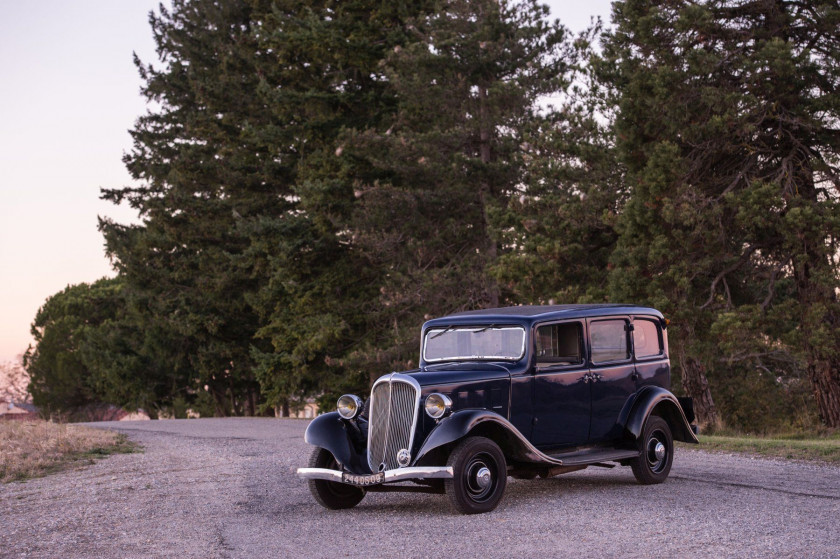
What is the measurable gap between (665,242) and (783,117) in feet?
11.4

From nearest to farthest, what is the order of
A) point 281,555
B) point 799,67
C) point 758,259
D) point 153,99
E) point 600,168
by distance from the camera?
point 281,555 < point 799,67 < point 758,259 < point 600,168 < point 153,99

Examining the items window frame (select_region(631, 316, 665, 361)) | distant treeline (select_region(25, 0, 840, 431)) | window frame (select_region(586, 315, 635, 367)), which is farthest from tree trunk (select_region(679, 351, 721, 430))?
window frame (select_region(586, 315, 635, 367))

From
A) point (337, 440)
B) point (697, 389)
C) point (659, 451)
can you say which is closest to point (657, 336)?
point (659, 451)

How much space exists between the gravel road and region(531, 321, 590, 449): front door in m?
0.65

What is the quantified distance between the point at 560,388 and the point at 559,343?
50 cm

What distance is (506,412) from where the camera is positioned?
29.8 ft

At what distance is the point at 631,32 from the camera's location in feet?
69.1

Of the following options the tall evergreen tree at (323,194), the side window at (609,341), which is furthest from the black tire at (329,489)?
the tall evergreen tree at (323,194)

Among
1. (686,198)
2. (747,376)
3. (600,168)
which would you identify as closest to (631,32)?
(600,168)

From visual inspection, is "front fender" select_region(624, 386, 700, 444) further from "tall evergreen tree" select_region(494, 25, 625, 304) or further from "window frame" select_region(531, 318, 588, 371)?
"tall evergreen tree" select_region(494, 25, 625, 304)

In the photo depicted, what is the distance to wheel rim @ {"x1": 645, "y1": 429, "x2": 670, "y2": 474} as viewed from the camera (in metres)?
10.3

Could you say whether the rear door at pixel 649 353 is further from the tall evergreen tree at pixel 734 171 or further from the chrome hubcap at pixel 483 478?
the tall evergreen tree at pixel 734 171

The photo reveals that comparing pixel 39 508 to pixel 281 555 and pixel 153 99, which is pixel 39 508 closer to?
pixel 281 555

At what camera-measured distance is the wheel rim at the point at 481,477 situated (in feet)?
27.6
